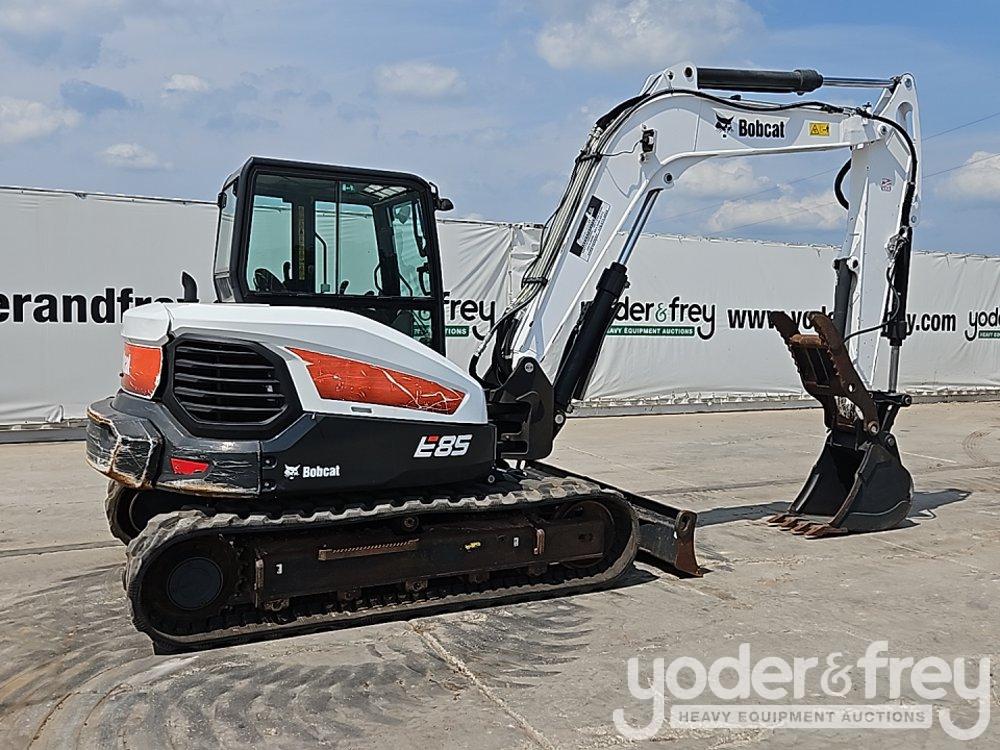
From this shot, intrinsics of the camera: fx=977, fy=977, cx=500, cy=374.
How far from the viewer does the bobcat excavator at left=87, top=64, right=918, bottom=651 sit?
16.1 feet

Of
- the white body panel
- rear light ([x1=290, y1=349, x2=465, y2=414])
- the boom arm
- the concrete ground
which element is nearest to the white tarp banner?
the concrete ground

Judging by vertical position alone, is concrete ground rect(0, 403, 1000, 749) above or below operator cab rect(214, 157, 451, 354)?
below

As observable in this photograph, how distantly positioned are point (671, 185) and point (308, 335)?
3.03 m

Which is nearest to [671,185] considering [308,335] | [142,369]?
[308,335]

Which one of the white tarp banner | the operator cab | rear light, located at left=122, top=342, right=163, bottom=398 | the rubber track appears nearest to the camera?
the rubber track

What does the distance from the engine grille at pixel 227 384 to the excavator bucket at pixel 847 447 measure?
4043 millimetres

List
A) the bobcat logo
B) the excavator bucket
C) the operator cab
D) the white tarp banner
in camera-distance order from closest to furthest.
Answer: the operator cab < the bobcat logo < the excavator bucket < the white tarp banner

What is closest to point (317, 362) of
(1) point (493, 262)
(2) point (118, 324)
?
(2) point (118, 324)

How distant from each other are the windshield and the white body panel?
0.37m

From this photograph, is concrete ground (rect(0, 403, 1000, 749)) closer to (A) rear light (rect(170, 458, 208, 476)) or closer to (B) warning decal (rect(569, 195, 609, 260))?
(A) rear light (rect(170, 458, 208, 476))

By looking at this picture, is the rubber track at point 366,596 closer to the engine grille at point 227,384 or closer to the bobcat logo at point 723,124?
the engine grille at point 227,384

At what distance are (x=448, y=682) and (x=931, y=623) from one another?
2716 mm

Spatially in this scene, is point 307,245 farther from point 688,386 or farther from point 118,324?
point 688,386

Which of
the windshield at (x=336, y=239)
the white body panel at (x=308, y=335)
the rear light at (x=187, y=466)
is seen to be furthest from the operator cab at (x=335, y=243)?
the rear light at (x=187, y=466)
